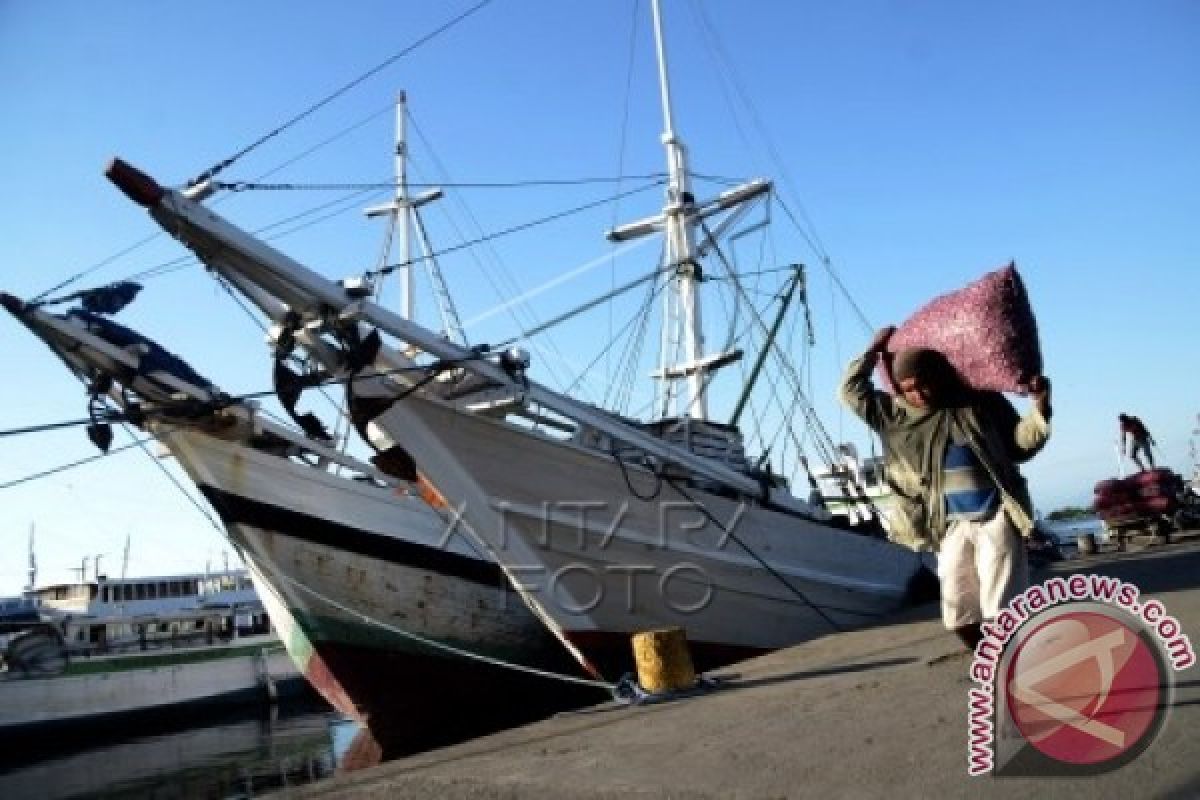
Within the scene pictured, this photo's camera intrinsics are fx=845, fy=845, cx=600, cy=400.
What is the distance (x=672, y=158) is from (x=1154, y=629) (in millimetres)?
17143

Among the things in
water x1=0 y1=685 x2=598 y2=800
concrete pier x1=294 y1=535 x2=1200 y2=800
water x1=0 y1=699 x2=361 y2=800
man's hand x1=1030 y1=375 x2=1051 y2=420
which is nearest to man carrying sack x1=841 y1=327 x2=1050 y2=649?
man's hand x1=1030 y1=375 x2=1051 y2=420

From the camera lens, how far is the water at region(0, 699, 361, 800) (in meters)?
13.3

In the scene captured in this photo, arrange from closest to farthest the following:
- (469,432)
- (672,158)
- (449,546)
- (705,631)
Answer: (469,432), (705,631), (449,546), (672,158)

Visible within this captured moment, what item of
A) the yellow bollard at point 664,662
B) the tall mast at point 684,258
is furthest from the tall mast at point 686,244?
the yellow bollard at point 664,662

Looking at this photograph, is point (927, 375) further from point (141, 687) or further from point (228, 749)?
point (141, 687)

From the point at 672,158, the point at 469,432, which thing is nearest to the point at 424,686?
the point at 469,432

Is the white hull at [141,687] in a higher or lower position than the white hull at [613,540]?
lower

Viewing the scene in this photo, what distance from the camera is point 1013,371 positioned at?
12.3 feet

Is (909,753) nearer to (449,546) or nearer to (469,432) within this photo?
(469,432)

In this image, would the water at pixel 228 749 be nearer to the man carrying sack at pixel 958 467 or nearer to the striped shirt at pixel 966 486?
the man carrying sack at pixel 958 467

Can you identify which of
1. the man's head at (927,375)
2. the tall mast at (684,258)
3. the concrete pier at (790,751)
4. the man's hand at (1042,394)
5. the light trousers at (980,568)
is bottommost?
the concrete pier at (790,751)

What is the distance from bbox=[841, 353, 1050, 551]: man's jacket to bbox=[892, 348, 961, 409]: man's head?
0.29ft

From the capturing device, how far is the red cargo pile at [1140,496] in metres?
16.3

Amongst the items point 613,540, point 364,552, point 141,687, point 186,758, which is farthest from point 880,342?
point 141,687
